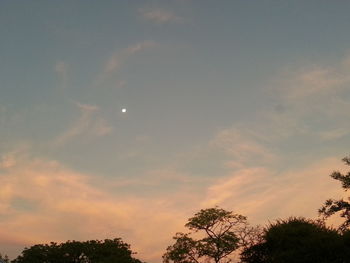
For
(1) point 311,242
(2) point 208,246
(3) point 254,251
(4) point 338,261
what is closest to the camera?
(4) point 338,261

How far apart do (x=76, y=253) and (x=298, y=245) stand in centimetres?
4936

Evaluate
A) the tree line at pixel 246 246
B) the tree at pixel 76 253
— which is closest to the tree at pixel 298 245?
the tree line at pixel 246 246

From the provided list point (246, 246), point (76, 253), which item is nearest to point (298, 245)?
point (246, 246)

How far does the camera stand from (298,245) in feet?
123

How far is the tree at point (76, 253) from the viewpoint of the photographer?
72500 millimetres

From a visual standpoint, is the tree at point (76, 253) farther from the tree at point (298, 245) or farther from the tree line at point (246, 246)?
the tree at point (298, 245)

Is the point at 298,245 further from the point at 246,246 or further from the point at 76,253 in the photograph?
the point at 76,253

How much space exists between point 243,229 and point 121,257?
23228mm

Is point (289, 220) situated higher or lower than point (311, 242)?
higher

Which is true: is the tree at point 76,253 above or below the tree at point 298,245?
above

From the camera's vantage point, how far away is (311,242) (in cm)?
3616

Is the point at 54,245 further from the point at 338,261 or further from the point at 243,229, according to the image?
the point at 338,261

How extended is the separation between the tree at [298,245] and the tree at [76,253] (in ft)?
118

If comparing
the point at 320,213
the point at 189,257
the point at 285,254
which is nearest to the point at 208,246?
the point at 189,257
